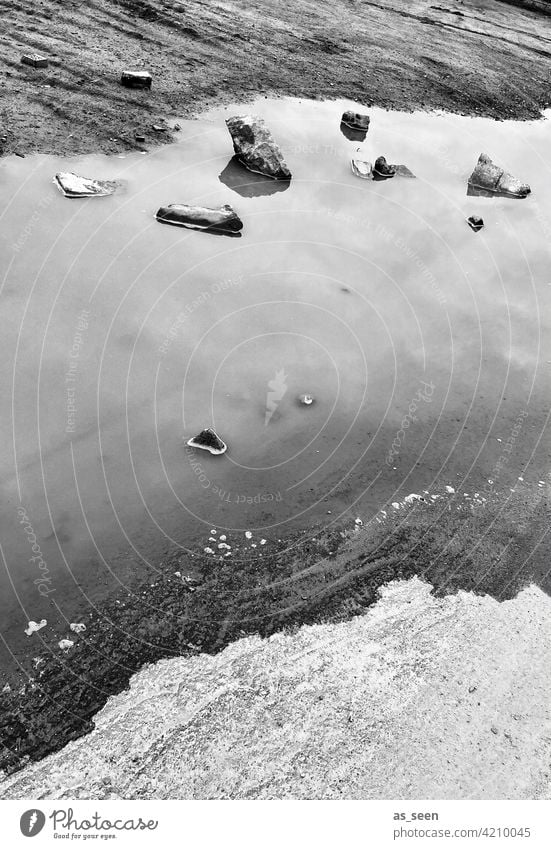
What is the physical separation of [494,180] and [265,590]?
9057 mm

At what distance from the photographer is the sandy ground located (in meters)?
4.13

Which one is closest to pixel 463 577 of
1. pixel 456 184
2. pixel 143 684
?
pixel 143 684

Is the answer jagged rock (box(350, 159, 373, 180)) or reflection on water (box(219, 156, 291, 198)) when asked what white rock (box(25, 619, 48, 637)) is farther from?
jagged rock (box(350, 159, 373, 180))

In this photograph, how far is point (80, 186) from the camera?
8.95 m

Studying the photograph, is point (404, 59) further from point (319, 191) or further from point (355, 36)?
point (319, 191)

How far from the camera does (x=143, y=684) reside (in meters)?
4.55

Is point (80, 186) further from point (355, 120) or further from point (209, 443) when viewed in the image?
point (355, 120)

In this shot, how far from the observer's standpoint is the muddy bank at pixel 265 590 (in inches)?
174

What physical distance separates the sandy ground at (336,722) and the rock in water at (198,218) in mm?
5868

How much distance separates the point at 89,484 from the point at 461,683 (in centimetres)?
357

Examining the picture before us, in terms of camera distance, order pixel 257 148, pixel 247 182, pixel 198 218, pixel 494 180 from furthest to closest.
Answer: pixel 494 180, pixel 257 148, pixel 247 182, pixel 198 218

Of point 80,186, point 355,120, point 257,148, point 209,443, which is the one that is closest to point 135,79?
point 257,148

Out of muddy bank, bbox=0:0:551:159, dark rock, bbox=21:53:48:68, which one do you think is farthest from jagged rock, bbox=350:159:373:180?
dark rock, bbox=21:53:48:68

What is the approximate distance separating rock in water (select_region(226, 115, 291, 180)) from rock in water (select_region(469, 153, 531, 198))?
3445mm
